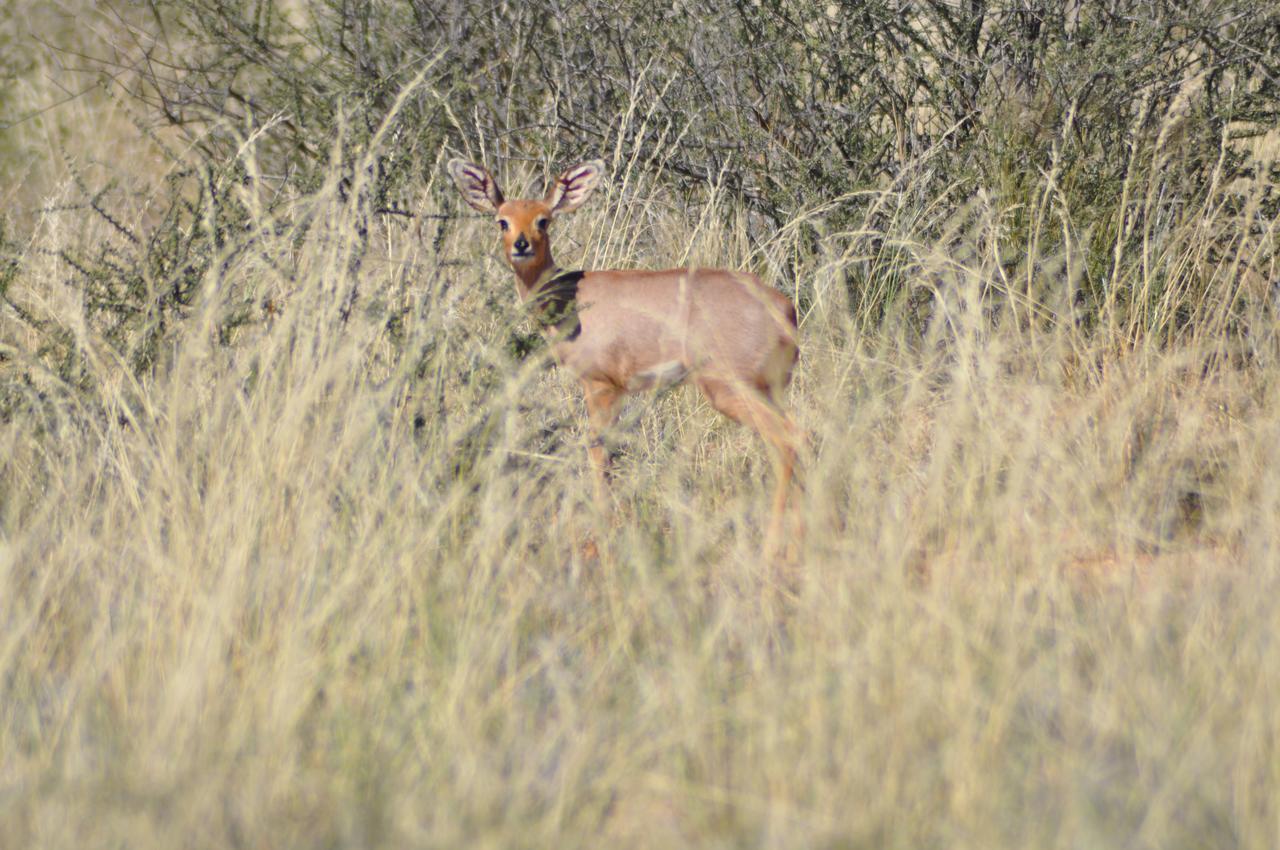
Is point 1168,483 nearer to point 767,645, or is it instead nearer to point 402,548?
point 767,645

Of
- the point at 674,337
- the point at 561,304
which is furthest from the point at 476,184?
the point at 674,337

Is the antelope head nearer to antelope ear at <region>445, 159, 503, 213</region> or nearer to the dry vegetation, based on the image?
antelope ear at <region>445, 159, 503, 213</region>

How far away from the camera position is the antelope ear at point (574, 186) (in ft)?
17.3

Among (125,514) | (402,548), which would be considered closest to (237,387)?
(125,514)

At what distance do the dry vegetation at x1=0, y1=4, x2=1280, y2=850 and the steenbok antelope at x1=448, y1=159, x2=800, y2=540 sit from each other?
237mm

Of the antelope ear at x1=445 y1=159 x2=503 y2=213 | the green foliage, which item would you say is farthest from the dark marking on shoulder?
the green foliage

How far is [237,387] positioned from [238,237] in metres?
1.39

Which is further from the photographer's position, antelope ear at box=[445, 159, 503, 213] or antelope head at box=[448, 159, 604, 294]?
antelope ear at box=[445, 159, 503, 213]

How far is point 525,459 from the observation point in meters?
4.35

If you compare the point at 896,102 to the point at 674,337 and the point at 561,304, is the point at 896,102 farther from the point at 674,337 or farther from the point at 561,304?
the point at 674,337

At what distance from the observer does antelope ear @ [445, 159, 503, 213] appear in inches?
205

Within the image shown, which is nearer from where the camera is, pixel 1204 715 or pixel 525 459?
pixel 1204 715

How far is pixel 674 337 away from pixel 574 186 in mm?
987

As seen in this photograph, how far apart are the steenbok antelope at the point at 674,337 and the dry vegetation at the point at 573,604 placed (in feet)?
0.78
